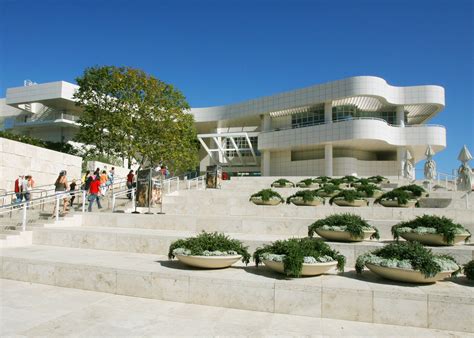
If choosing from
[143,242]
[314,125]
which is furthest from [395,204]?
[314,125]

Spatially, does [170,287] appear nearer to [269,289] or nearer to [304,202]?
[269,289]

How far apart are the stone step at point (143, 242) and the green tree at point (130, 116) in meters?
17.6

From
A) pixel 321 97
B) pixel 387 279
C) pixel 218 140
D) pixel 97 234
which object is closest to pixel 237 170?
pixel 218 140

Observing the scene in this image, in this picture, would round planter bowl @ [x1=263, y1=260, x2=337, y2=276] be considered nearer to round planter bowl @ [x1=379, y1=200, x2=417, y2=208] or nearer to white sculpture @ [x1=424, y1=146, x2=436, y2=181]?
round planter bowl @ [x1=379, y1=200, x2=417, y2=208]

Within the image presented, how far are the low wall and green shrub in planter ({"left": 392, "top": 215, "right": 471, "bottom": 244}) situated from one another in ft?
57.3

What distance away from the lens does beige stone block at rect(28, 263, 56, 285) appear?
24.7ft

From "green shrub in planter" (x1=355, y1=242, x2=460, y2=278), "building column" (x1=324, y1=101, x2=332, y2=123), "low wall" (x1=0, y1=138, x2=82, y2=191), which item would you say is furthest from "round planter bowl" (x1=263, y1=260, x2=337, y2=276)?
"building column" (x1=324, y1=101, x2=332, y2=123)

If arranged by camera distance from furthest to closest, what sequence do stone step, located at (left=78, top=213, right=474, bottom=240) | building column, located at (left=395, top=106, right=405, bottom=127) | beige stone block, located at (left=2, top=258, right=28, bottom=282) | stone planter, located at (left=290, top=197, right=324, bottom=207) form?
building column, located at (left=395, top=106, right=405, bottom=127) < stone planter, located at (left=290, top=197, right=324, bottom=207) < stone step, located at (left=78, top=213, right=474, bottom=240) < beige stone block, located at (left=2, top=258, right=28, bottom=282)

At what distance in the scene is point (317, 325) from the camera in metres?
5.29

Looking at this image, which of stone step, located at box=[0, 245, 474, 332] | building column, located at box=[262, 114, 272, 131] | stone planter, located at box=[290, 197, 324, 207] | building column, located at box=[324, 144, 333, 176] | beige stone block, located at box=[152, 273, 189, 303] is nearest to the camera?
stone step, located at box=[0, 245, 474, 332]

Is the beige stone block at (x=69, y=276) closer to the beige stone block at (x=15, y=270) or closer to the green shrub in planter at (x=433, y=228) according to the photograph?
the beige stone block at (x=15, y=270)

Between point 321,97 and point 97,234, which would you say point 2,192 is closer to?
point 97,234

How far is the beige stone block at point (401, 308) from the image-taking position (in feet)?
17.1

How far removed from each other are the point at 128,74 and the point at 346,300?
28.2m
